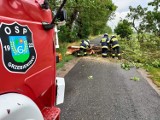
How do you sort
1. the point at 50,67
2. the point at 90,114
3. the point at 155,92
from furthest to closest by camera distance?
the point at 155,92 < the point at 90,114 < the point at 50,67

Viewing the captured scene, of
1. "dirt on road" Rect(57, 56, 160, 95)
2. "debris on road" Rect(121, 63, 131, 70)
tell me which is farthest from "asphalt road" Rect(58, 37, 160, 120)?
"debris on road" Rect(121, 63, 131, 70)

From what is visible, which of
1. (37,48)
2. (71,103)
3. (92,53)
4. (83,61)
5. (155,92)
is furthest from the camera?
(92,53)

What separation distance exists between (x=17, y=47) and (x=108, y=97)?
4.98m

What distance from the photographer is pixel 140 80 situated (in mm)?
9922

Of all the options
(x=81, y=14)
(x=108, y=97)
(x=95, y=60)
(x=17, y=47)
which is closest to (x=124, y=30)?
(x=81, y=14)

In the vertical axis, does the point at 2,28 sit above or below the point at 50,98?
above

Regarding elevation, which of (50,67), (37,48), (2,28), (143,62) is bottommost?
(143,62)

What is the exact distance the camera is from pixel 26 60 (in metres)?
2.82

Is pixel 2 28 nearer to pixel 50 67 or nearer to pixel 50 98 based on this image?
pixel 50 67

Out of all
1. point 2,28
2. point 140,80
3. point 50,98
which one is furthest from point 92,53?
point 2,28

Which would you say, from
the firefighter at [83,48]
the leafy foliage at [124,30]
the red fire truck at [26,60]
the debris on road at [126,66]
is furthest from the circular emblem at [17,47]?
the leafy foliage at [124,30]

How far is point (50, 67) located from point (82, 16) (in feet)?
77.1

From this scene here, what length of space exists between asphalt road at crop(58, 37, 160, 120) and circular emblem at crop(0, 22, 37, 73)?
3.13 metres

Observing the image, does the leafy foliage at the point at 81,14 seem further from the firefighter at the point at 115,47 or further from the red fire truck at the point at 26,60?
the red fire truck at the point at 26,60
